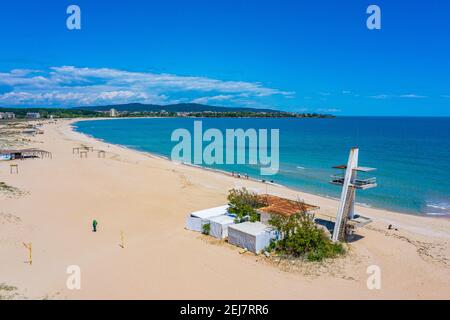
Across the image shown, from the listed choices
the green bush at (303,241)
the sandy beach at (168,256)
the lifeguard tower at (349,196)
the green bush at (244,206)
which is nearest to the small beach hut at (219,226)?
the sandy beach at (168,256)

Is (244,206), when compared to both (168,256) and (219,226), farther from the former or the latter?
(168,256)

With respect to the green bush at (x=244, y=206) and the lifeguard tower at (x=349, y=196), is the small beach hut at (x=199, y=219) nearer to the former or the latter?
the green bush at (x=244, y=206)

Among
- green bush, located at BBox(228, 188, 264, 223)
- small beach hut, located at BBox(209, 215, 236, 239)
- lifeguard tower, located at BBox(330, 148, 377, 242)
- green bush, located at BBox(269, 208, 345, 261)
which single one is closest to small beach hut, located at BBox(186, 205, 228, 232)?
small beach hut, located at BBox(209, 215, 236, 239)

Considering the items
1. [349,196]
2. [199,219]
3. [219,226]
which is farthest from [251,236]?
[349,196]
